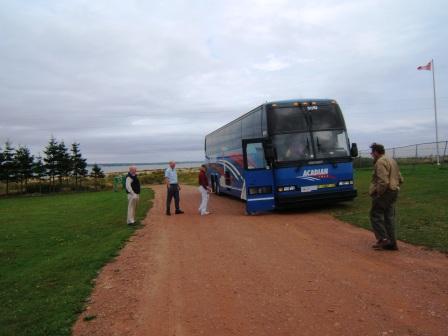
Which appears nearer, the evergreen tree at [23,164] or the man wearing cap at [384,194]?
the man wearing cap at [384,194]

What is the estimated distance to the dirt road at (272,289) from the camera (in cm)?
488

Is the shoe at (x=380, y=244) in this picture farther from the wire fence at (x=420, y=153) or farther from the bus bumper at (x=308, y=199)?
the wire fence at (x=420, y=153)

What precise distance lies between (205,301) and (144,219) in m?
10.0

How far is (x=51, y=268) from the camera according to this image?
28.9 feet

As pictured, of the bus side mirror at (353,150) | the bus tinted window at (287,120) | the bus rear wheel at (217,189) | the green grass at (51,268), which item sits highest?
the bus tinted window at (287,120)

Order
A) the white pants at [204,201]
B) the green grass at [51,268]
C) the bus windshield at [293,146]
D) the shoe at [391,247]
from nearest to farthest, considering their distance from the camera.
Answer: the green grass at [51,268] < the shoe at [391,247] < the bus windshield at [293,146] < the white pants at [204,201]

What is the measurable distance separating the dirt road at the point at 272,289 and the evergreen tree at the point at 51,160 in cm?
4574

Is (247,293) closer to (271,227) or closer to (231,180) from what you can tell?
(271,227)

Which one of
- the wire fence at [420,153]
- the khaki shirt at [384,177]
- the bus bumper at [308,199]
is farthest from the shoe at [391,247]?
the wire fence at [420,153]

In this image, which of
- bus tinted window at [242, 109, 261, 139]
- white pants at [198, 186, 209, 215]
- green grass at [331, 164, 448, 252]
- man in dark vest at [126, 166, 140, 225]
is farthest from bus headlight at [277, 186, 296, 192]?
man in dark vest at [126, 166, 140, 225]

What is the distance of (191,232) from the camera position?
463 inches

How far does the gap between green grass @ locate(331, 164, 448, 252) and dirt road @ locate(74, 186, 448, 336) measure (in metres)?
0.75

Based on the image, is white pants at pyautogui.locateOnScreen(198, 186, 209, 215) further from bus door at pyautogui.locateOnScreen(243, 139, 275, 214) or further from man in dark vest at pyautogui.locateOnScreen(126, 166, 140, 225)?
man in dark vest at pyautogui.locateOnScreen(126, 166, 140, 225)

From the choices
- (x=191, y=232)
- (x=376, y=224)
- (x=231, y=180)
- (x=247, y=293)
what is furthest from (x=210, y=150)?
(x=247, y=293)
